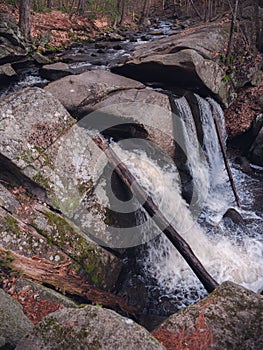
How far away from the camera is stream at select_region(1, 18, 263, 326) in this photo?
629 centimetres

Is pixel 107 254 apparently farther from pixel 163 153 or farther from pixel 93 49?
pixel 93 49

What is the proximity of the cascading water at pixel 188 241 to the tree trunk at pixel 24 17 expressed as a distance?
10.2 m

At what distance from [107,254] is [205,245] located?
2695 millimetres

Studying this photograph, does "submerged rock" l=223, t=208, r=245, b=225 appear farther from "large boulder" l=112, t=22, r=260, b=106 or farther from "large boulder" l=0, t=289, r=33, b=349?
"large boulder" l=0, t=289, r=33, b=349

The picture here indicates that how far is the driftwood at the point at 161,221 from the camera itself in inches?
212

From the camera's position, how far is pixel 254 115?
38.8ft

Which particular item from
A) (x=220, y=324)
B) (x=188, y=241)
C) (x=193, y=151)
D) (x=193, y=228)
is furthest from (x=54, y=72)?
(x=220, y=324)

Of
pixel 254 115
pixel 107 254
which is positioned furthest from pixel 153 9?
pixel 107 254

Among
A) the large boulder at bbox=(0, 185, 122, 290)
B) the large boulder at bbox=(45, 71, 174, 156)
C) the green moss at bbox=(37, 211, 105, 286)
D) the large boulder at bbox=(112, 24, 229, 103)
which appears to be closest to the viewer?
the large boulder at bbox=(0, 185, 122, 290)

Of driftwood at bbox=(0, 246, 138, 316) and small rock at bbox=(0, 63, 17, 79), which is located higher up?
small rock at bbox=(0, 63, 17, 79)

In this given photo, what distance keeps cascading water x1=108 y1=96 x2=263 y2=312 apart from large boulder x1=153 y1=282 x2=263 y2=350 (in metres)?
2.66

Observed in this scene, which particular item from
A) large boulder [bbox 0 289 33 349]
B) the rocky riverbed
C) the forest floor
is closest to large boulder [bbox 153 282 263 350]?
the rocky riverbed

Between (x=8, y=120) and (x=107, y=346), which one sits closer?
(x=107, y=346)

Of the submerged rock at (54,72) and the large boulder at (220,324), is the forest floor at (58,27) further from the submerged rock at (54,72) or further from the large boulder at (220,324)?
the large boulder at (220,324)
